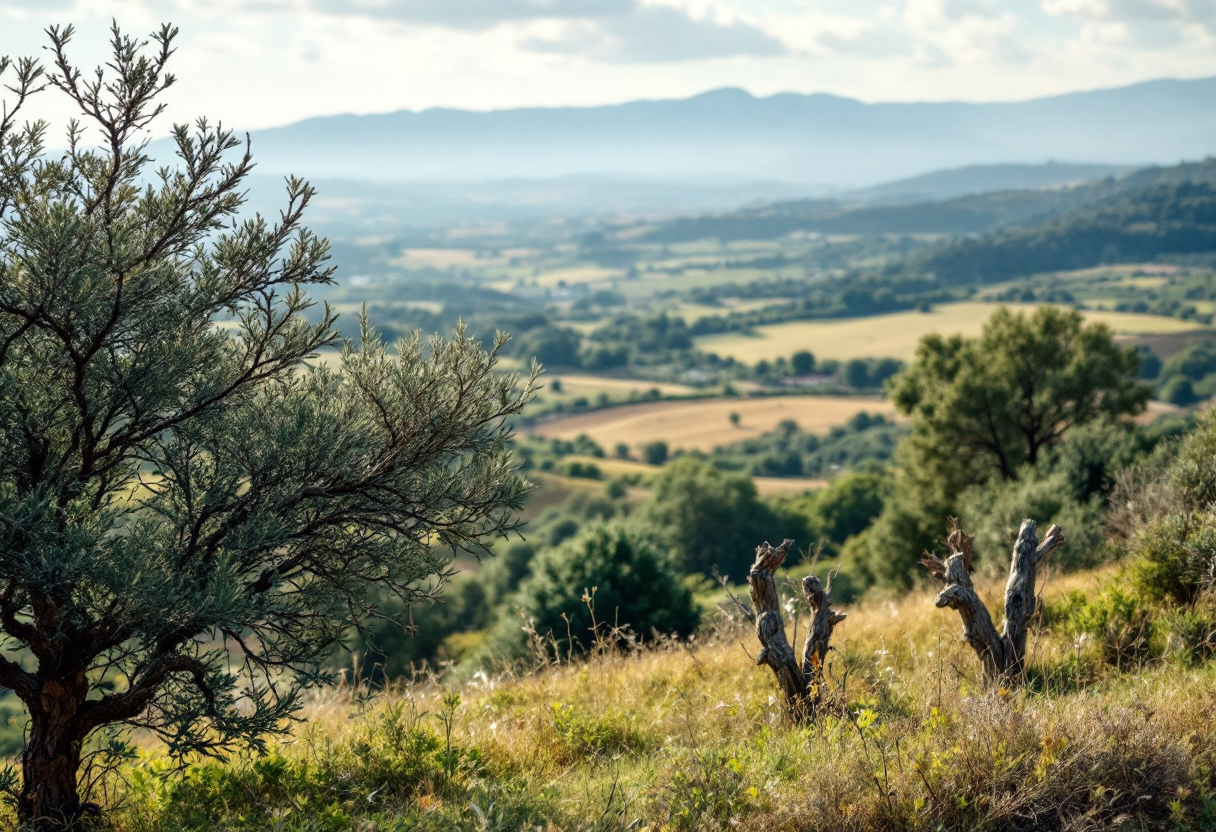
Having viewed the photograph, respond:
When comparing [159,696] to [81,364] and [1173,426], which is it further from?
[1173,426]

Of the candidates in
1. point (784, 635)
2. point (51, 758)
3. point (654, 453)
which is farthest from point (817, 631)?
point (654, 453)

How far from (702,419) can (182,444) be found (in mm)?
94914

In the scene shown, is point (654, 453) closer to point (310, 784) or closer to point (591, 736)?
point (591, 736)

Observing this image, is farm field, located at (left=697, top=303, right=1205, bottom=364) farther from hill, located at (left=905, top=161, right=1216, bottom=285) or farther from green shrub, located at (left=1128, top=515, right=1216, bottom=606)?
green shrub, located at (left=1128, top=515, right=1216, bottom=606)

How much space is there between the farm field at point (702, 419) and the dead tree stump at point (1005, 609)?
82.9m

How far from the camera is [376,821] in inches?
207

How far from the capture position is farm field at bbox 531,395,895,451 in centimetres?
9300

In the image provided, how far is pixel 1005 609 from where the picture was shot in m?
6.71

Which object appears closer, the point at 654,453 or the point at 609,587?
the point at 609,587

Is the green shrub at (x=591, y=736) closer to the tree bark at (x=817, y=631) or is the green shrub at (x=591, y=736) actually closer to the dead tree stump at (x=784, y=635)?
the dead tree stump at (x=784, y=635)

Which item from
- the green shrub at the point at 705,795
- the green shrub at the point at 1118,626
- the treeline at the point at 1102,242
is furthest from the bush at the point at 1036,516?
the treeline at the point at 1102,242

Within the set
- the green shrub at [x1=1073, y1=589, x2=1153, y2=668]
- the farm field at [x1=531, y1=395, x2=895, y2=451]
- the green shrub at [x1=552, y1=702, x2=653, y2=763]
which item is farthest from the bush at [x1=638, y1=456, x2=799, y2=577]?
the green shrub at [x1=552, y1=702, x2=653, y2=763]

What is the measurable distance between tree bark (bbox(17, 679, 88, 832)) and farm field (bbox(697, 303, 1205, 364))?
115266 mm

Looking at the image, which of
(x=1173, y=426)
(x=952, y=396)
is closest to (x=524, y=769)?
(x=952, y=396)
